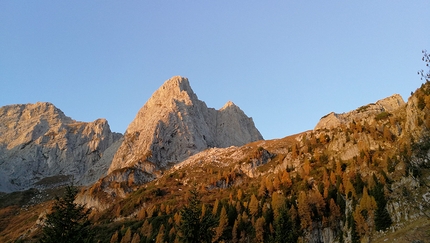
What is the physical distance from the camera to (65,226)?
35219mm

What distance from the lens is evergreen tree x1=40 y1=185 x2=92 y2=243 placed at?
111 ft

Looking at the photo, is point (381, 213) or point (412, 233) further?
point (381, 213)

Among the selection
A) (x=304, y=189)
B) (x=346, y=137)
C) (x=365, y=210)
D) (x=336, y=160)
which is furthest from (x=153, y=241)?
(x=346, y=137)

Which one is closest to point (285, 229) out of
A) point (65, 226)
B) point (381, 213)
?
point (381, 213)

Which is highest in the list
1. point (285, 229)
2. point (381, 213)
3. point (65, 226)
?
point (65, 226)

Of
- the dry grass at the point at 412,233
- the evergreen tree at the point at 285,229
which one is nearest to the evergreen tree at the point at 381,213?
the dry grass at the point at 412,233

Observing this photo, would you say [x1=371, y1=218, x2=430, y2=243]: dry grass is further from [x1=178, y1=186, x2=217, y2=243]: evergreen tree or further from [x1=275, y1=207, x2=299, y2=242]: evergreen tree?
[x1=178, y1=186, x2=217, y2=243]: evergreen tree

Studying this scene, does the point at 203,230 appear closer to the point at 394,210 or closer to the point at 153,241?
the point at 394,210

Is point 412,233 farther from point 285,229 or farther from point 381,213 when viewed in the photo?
point 285,229

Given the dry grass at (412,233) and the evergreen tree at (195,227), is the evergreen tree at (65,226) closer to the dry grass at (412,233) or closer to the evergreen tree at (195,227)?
the evergreen tree at (195,227)

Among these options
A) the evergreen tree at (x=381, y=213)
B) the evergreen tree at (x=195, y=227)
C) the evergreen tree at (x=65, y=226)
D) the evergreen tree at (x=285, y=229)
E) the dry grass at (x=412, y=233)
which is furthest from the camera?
the evergreen tree at (x=285, y=229)

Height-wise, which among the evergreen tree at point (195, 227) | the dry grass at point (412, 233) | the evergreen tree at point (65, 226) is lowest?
the dry grass at point (412, 233)

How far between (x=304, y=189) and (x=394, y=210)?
53.6 m

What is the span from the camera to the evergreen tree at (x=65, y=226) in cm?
3394
